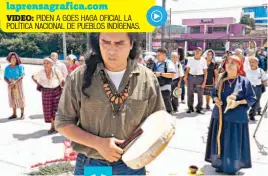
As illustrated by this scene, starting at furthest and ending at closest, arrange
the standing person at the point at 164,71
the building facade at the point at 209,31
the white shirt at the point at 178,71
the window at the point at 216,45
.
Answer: the building facade at the point at 209,31, the window at the point at 216,45, the white shirt at the point at 178,71, the standing person at the point at 164,71

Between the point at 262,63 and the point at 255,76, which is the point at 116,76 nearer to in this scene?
the point at 255,76

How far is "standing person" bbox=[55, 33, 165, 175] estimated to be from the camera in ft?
4.94

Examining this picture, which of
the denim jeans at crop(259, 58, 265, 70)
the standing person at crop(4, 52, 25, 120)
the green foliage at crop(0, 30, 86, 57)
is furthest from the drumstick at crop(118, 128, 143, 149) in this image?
the green foliage at crop(0, 30, 86, 57)

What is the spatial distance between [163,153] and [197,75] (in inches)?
110

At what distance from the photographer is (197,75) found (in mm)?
6590

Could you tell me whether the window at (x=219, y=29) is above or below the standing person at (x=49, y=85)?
above

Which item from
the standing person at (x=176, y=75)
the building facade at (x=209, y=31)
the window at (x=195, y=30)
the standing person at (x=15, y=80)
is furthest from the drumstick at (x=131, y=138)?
the window at (x=195, y=30)

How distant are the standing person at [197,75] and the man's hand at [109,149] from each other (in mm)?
5287

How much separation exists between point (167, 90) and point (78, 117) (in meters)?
4.12

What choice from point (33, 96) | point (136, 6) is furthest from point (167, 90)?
point (33, 96)

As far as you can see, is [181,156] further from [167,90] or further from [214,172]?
[167,90]

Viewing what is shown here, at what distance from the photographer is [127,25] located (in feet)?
6.04

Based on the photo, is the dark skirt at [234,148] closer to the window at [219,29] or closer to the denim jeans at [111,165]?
the denim jeans at [111,165]

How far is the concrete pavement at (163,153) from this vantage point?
3.71 metres
